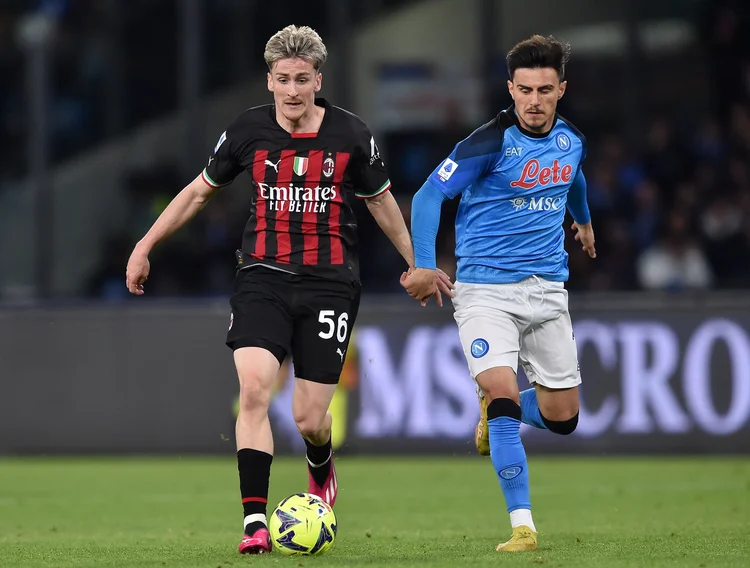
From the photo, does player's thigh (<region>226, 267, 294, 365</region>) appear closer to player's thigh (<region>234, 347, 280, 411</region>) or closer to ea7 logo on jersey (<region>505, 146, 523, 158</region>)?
player's thigh (<region>234, 347, 280, 411</region>)

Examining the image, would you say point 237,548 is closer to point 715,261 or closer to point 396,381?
point 396,381

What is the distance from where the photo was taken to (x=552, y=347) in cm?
732

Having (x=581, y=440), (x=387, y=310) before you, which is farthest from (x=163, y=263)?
(x=581, y=440)

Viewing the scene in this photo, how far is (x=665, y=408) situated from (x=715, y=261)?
250 cm

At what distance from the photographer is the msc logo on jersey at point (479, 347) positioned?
272 inches

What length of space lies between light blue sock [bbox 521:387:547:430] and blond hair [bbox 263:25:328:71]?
2142 mm

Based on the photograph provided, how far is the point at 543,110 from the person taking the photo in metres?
6.97

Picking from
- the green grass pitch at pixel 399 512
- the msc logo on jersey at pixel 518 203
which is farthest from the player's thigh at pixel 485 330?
the green grass pitch at pixel 399 512

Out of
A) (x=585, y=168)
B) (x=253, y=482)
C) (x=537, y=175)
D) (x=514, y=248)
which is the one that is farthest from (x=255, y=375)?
(x=585, y=168)

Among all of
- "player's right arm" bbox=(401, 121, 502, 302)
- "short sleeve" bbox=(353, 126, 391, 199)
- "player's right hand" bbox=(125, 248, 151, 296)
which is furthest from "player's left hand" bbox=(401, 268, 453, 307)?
"player's right hand" bbox=(125, 248, 151, 296)

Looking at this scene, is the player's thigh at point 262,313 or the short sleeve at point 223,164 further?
the short sleeve at point 223,164

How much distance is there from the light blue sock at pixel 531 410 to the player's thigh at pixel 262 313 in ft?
4.81

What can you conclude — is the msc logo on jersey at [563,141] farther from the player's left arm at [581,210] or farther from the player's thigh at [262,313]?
the player's thigh at [262,313]

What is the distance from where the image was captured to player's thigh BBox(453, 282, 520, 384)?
6.91 metres
